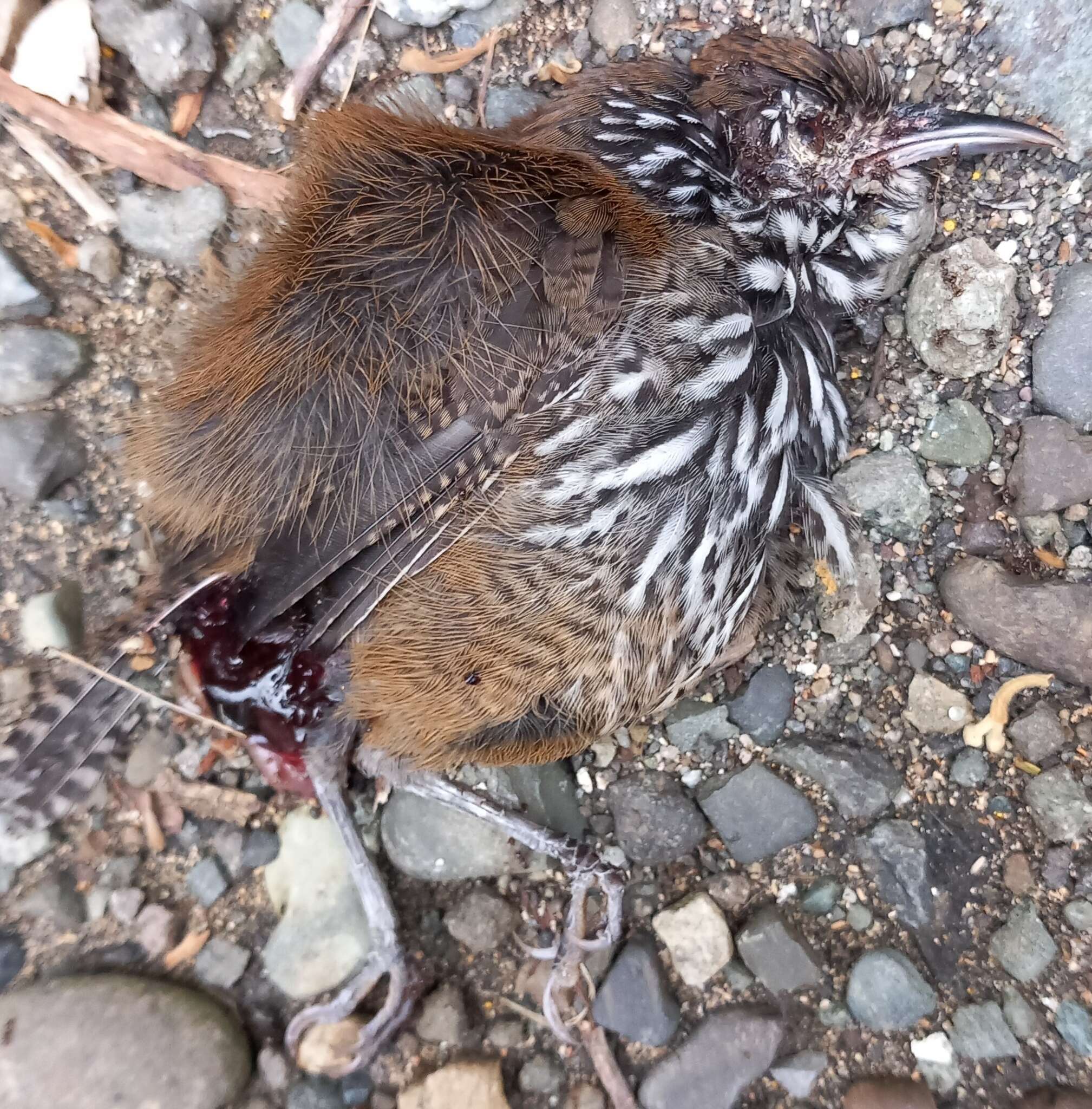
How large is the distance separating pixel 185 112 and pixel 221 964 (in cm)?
220

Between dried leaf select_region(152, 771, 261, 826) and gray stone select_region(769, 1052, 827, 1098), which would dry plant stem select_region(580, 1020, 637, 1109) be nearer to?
gray stone select_region(769, 1052, 827, 1098)

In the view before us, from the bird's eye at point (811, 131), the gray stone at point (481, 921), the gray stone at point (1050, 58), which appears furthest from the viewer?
the gray stone at point (481, 921)

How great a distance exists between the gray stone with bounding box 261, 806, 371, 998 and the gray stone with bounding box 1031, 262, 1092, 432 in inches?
79.7

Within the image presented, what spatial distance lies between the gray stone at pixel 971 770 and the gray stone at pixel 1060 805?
0.10 metres

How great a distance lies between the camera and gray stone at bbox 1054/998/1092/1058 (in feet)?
5.88

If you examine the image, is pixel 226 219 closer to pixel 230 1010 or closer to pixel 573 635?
pixel 573 635

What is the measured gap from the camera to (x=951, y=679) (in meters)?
1.99

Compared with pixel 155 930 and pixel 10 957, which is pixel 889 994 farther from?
pixel 10 957

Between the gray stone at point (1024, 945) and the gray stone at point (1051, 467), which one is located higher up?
the gray stone at point (1051, 467)

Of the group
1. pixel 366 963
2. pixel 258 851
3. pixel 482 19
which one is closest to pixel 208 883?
pixel 258 851

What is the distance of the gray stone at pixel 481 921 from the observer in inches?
80.2

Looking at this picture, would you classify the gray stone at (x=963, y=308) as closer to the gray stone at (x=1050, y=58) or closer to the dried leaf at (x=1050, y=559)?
the gray stone at (x=1050, y=58)

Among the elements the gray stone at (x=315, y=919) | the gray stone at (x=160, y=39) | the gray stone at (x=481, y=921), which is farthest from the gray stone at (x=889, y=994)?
the gray stone at (x=160, y=39)

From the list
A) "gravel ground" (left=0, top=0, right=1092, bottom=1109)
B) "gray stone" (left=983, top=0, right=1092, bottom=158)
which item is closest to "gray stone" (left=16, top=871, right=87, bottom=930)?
"gravel ground" (left=0, top=0, right=1092, bottom=1109)
